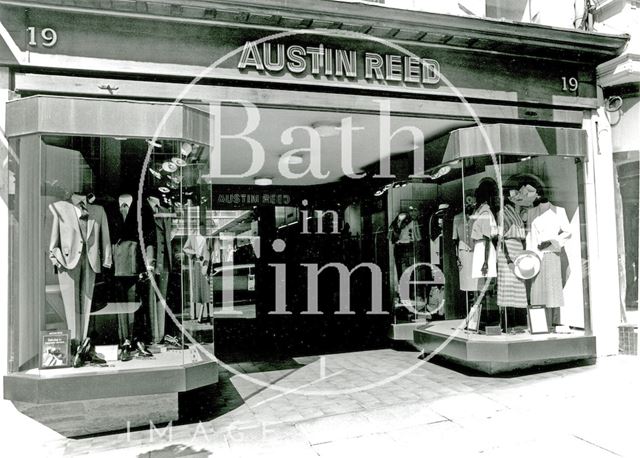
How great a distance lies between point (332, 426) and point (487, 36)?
5396 millimetres

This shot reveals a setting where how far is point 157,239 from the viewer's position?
6129mm

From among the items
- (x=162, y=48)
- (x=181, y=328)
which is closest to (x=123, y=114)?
(x=162, y=48)

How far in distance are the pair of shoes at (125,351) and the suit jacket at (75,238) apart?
2.96 ft

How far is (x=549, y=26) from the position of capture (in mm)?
7066

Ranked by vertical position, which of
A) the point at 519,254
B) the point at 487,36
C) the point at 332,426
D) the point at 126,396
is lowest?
the point at 332,426

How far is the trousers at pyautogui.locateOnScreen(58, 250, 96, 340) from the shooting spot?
5.59 meters

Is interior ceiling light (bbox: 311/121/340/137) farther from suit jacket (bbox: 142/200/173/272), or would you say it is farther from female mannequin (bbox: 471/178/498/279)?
suit jacket (bbox: 142/200/173/272)

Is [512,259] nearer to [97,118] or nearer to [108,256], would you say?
[108,256]

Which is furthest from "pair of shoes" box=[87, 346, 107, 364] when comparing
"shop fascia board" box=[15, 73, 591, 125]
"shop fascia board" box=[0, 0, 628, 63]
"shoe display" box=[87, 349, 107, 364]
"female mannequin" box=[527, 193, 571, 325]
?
"female mannequin" box=[527, 193, 571, 325]

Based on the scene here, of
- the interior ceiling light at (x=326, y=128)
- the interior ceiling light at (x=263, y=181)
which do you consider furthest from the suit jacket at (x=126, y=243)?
the interior ceiling light at (x=263, y=181)

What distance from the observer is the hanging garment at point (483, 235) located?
7.22 m

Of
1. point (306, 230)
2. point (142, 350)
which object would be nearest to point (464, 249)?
point (142, 350)

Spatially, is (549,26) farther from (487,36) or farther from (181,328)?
(181,328)

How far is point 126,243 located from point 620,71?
23.9ft
